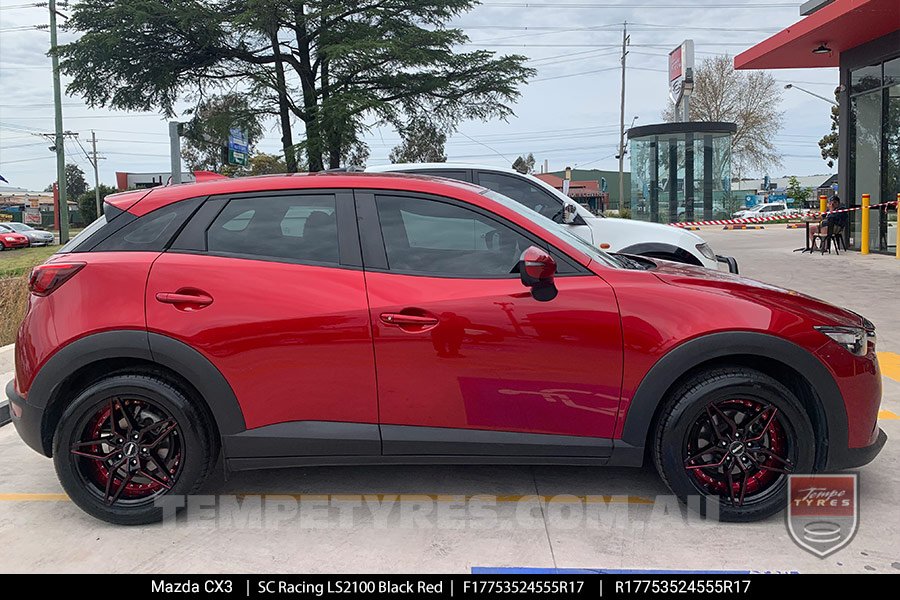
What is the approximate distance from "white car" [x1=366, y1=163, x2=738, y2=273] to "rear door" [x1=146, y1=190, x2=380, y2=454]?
3.95 meters

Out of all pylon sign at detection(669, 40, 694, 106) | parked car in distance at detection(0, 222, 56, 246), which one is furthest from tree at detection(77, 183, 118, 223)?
pylon sign at detection(669, 40, 694, 106)

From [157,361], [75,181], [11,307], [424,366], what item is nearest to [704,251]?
[424,366]

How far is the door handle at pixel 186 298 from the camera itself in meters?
3.75

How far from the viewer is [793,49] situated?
57.9 feet

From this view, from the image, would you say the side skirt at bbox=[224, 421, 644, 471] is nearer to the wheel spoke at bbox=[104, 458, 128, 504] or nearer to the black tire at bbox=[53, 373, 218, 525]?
the black tire at bbox=[53, 373, 218, 525]

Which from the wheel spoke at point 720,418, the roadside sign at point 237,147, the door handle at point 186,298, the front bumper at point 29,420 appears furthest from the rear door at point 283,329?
the roadside sign at point 237,147

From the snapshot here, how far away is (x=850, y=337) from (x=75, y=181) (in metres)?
120

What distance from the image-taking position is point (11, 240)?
4066 centimetres

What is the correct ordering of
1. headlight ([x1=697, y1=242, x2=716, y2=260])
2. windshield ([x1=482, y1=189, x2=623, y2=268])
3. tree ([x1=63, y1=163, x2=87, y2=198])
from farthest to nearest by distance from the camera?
tree ([x1=63, y1=163, x2=87, y2=198]) → headlight ([x1=697, y1=242, x2=716, y2=260]) → windshield ([x1=482, y1=189, x2=623, y2=268])

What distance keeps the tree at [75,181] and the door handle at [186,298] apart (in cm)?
11527

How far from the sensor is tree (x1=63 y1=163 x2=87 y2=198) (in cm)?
10719

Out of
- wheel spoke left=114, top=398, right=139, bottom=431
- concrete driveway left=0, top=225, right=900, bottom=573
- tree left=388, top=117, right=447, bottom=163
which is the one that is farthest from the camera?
tree left=388, top=117, right=447, bottom=163
